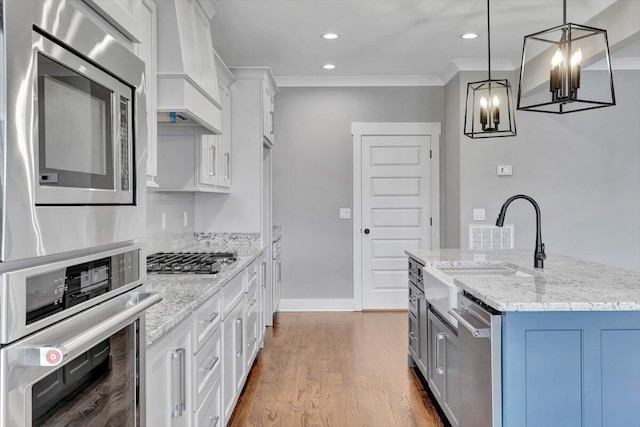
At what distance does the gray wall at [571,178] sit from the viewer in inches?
187

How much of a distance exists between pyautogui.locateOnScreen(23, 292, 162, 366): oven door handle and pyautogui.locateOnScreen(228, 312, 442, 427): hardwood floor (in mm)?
1914

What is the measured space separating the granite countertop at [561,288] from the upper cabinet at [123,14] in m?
1.41

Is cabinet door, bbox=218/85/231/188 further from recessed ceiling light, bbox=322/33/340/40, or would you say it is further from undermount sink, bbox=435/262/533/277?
undermount sink, bbox=435/262/533/277

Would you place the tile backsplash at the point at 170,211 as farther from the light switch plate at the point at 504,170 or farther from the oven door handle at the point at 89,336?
the light switch plate at the point at 504,170

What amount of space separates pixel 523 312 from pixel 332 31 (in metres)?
2.83

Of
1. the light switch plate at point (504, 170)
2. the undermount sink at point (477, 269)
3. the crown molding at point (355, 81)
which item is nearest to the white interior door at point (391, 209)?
the crown molding at point (355, 81)

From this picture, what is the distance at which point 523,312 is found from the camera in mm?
1707

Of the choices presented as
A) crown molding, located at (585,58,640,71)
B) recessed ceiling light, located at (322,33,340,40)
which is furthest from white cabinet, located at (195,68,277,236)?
crown molding, located at (585,58,640,71)

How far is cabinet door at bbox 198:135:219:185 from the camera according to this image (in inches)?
128

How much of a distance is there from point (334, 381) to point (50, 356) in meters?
2.88

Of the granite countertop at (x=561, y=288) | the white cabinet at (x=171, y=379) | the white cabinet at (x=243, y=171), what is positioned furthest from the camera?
the white cabinet at (x=243, y=171)

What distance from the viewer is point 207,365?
6.85 ft

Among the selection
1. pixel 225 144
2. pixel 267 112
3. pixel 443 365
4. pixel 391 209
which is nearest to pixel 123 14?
pixel 443 365

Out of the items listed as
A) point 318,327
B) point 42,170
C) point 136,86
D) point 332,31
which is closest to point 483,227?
point 318,327
